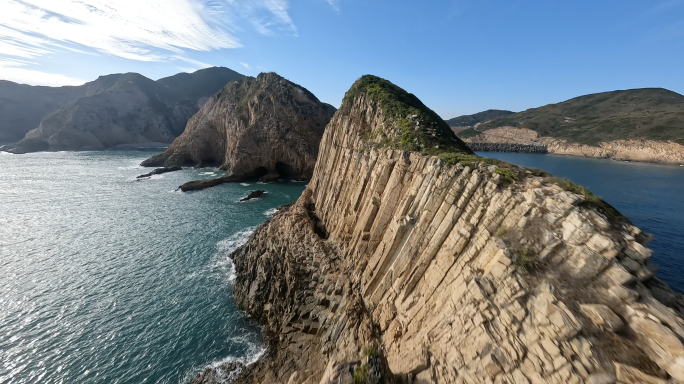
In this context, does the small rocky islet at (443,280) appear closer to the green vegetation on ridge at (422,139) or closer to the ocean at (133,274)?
the green vegetation on ridge at (422,139)

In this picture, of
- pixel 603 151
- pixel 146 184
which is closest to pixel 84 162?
pixel 146 184

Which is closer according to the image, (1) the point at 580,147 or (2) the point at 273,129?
(2) the point at 273,129

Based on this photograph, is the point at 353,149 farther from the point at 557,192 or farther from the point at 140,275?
the point at 140,275

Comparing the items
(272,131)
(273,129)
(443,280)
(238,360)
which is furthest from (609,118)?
(238,360)

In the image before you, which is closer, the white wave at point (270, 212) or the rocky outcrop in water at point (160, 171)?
the white wave at point (270, 212)

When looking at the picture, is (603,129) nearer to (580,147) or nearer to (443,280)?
(580,147)

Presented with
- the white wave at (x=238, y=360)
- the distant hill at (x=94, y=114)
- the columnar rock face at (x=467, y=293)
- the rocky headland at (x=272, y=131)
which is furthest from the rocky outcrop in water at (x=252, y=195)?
the distant hill at (x=94, y=114)
